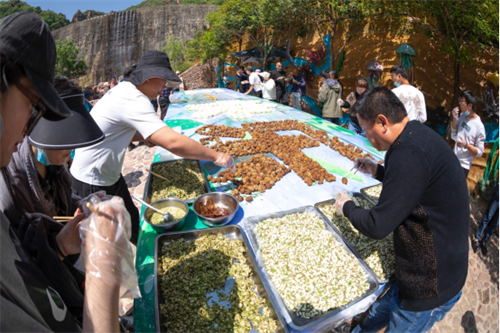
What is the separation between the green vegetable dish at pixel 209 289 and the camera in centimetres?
177

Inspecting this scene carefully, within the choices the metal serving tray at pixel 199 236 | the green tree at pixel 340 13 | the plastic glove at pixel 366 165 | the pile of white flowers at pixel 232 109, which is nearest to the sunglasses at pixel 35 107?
the metal serving tray at pixel 199 236

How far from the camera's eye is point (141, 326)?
1721 millimetres

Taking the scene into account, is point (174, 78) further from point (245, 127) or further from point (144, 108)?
point (245, 127)

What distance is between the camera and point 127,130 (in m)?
2.65

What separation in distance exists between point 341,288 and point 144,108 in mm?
2308

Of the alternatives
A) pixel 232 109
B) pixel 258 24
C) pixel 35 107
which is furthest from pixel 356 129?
pixel 258 24

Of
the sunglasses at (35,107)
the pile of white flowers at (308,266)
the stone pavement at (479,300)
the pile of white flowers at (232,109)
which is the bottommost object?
the stone pavement at (479,300)

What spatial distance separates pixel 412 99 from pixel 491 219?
2503 millimetres

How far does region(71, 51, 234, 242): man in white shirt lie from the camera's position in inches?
95.3

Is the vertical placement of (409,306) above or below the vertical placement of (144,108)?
below

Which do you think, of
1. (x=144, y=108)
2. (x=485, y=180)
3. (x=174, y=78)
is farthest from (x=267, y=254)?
(x=485, y=180)

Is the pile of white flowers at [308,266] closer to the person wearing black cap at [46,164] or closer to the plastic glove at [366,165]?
the plastic glove at [366,165]

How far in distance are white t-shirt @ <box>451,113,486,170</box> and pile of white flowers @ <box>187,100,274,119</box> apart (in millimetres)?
4008

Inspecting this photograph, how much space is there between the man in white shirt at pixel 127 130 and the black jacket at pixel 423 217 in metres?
1.72
